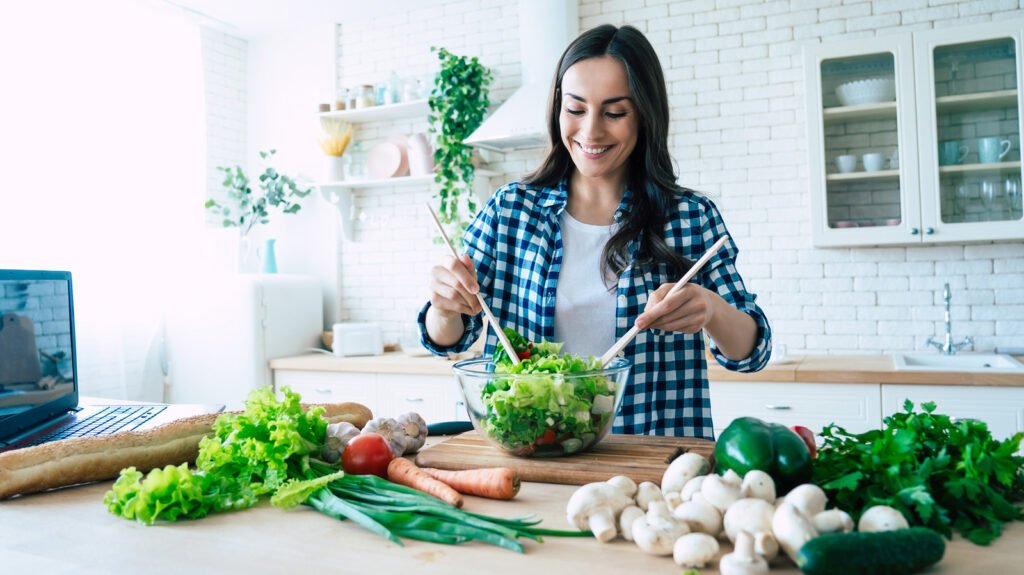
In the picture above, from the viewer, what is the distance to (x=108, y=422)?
5.79ft

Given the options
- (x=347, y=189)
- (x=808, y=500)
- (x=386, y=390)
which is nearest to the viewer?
(x=808, y=500)

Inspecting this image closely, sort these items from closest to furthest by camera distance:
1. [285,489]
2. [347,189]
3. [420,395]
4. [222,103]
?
[285,489], [420,395], [347,189], [222,103]

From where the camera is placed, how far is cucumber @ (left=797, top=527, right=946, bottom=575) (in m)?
0.78

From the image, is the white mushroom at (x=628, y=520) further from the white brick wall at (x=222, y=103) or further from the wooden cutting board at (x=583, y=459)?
the white brick wall at (x=222, y=103)

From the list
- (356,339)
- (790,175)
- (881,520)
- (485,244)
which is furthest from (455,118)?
(881,520)

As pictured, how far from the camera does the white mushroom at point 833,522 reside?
865mm

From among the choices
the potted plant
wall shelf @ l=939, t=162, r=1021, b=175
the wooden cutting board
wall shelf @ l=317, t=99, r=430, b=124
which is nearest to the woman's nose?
the wooden cutting board

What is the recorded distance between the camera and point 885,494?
0.97 meters

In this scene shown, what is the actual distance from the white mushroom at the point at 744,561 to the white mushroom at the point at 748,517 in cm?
3

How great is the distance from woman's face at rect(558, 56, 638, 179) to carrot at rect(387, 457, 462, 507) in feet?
2.62

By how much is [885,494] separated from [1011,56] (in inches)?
120

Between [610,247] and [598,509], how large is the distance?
89 centimetres

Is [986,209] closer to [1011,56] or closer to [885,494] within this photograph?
[1011,56]

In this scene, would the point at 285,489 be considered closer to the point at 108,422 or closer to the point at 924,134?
the point at 108,422
